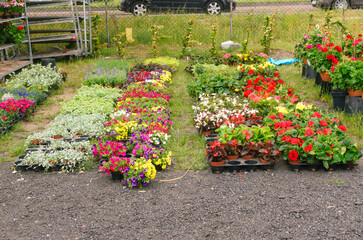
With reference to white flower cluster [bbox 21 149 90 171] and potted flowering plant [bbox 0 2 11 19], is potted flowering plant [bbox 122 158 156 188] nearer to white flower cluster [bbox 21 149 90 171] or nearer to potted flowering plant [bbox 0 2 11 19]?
white flower cluster [bbox 21 149 90 171]

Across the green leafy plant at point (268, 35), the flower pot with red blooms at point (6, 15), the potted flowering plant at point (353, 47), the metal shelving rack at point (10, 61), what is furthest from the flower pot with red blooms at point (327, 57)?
the flower pot with red blooms at point (6, 15)

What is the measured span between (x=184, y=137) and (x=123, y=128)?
88 cm

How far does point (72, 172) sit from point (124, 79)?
3.63 metres

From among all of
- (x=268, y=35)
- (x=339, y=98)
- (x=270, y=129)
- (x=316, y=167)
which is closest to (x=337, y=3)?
(x=268, y=35)

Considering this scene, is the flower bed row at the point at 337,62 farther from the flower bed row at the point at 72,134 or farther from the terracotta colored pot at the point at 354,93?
the flower bed row at the point at 72,134

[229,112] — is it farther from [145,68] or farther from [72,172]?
[145,68]

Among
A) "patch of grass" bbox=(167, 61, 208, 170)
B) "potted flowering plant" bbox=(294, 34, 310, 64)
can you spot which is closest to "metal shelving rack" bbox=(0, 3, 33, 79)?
"patch of grass" bbox=(167, 61, 208, 170)

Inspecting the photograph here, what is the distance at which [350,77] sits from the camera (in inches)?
227

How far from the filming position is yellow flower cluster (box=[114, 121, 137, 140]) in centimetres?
502

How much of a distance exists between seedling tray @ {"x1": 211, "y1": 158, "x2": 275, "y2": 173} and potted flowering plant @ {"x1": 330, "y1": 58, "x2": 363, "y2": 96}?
2278 mm

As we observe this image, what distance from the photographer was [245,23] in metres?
12.7

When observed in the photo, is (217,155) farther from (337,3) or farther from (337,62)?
(337,3)

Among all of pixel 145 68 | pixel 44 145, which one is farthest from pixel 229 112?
pixel 145 68

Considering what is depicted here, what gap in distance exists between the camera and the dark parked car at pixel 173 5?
1419 cm
